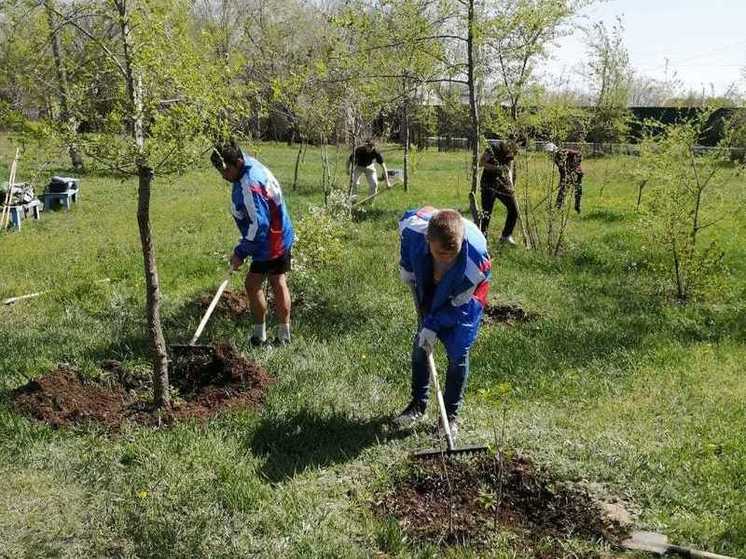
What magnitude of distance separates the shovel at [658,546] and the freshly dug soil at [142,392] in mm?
2502

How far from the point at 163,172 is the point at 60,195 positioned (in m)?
10.3

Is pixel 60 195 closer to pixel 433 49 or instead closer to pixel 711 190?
pixel 433 49

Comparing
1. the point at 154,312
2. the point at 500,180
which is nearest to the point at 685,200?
the point at 500,180

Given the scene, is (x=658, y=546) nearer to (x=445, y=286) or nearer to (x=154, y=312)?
(x=445, y=286)

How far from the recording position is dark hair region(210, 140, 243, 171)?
4.83 meters

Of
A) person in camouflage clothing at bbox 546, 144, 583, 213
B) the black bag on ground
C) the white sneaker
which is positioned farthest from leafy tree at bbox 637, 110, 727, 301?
the black bag on ground

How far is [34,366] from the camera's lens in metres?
5.10

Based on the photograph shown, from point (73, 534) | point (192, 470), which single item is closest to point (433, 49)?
point (192, 470)

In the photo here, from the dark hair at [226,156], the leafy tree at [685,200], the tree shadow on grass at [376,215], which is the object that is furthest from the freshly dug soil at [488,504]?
the tree shadow on grass at [376,215]

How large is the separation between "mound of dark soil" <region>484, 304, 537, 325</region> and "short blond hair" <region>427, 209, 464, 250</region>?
10.8 feet

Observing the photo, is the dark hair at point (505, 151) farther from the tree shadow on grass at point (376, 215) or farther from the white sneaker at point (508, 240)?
the tree shadow on grass at point (376, 215)

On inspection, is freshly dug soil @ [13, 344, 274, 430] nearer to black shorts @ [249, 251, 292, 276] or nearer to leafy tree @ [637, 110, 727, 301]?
black shorts @ [249, 251, 292, 276]

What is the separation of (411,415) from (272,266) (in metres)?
1.96

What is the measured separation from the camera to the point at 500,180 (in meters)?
9.42
